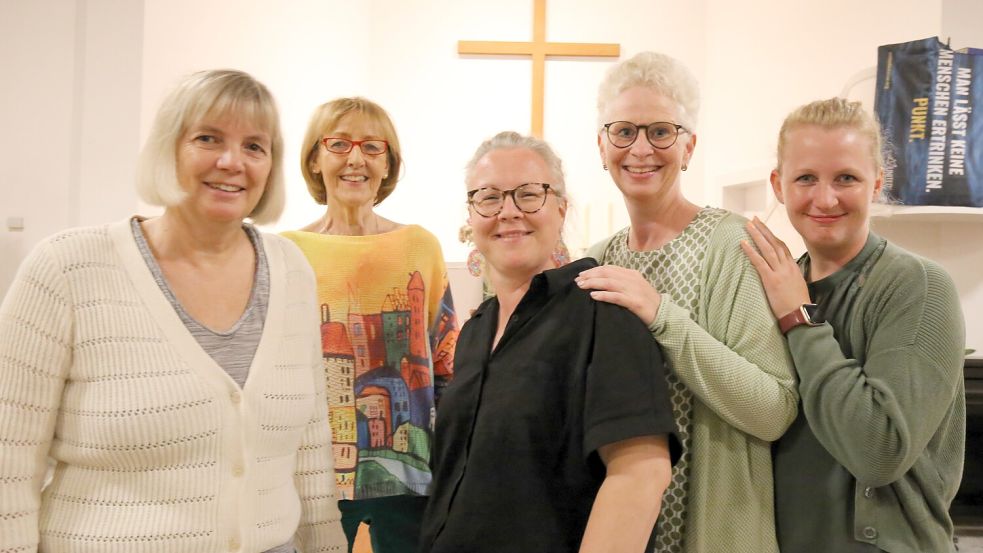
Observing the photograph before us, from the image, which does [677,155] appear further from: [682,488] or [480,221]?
[682,488]

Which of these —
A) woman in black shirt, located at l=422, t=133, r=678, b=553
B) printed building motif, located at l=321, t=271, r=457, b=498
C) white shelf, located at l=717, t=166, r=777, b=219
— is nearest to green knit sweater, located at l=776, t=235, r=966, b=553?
woman in black shirt, located at l=422, t=133, r=678, b=553

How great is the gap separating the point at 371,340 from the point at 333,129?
549mm

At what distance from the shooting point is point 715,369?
56.7 inches

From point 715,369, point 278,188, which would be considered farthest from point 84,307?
point 715,369

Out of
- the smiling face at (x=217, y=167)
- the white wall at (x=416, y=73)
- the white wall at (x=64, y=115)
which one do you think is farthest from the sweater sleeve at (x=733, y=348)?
the white wall at (x=64, y=115)

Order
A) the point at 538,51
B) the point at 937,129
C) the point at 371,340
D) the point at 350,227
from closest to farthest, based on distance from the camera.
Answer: the point at 371,340
the point at 350,227
the point at 937,129
the point at 538,51

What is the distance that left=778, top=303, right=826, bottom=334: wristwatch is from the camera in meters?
1.52

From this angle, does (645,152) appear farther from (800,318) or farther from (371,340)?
(371,340)

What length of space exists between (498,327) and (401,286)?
0.49 m

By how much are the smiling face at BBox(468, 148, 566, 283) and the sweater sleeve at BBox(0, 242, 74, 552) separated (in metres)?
0.74

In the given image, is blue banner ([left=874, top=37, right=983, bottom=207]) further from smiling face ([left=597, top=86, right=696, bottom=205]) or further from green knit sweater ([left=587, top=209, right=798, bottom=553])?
green knit sweater ([left=587, top=209, right=798, bottom=553])

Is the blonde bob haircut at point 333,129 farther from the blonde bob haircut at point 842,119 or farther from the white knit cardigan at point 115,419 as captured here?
the blonde bob haircut at point 842,119

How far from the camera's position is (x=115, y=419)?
4.25ft

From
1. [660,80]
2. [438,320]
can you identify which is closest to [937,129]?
[660,80]
